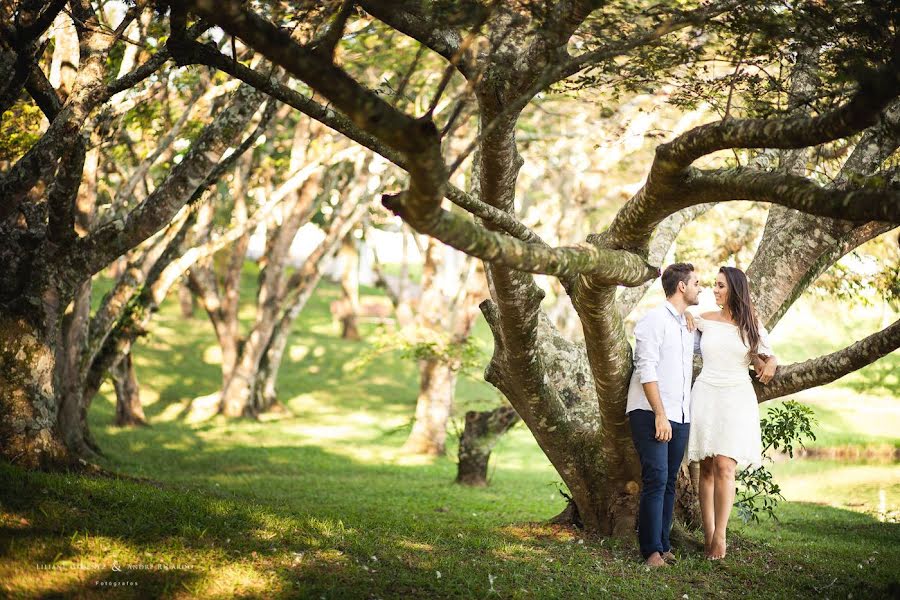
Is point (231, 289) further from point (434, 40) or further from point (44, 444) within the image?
point (434, 40)

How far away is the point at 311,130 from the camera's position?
1870 centimetres

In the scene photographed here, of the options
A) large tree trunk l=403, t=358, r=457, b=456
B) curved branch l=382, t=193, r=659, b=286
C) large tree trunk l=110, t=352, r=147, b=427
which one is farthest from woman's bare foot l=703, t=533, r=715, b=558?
large tree trunk l=110, t=352, r=147, b=427

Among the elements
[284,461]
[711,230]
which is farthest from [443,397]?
[711,230]

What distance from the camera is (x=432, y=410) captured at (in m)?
18.0

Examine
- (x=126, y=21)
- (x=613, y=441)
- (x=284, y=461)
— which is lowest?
(x=284, y=461)

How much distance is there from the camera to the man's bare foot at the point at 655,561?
6426 mm

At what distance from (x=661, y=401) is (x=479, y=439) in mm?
7070

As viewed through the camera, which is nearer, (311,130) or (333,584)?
(333,584)

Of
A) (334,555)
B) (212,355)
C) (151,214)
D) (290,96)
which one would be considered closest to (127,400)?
(212,355)

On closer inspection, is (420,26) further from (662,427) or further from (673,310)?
(662,427)

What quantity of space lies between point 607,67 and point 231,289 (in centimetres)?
1597

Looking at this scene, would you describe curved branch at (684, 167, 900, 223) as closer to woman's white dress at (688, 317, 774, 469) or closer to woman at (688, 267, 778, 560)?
woman at (688, 267, 778, 560)

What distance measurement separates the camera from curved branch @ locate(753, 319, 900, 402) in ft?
21.5

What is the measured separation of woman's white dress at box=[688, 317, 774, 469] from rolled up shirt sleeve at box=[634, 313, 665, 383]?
2.14 ft
